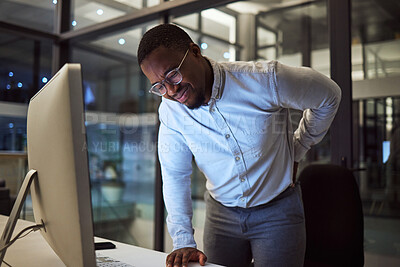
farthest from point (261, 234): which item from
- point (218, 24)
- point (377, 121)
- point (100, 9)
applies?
point (100, 9)

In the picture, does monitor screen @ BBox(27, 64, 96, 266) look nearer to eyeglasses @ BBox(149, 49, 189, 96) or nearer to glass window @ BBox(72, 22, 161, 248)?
eyeglasses @ BBox(149, 49, 189, 96)

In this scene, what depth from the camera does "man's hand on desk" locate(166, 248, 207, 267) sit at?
100 centimetres

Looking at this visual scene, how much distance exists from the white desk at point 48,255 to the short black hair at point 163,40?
2.04ft

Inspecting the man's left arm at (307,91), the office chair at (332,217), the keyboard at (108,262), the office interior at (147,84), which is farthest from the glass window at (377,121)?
the keyboard at (108,262)

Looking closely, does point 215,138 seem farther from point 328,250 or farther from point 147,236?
point 147,236

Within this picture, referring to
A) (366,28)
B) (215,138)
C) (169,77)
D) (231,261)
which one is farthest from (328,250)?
(366,28)

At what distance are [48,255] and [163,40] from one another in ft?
2.43

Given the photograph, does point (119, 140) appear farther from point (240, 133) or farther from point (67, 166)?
point (67, 166)

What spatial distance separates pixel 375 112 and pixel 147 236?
101 inches

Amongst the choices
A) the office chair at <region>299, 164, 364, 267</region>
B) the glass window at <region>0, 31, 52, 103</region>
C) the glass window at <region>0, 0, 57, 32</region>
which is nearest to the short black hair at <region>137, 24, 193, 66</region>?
the office chair at <region>299, 164, 364, 267</region>

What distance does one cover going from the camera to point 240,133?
4.10 feet

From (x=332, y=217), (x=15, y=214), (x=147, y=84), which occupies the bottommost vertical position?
(x=332, y=217)

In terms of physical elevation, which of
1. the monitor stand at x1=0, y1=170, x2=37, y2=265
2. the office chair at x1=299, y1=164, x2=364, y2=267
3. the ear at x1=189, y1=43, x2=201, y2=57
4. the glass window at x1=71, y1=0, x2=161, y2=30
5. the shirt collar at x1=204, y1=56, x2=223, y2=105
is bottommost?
the office chair at x1=299, y1=164, x2=364, y2=267

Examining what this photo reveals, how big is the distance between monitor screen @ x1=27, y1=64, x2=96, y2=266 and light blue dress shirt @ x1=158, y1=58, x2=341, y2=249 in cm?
54
